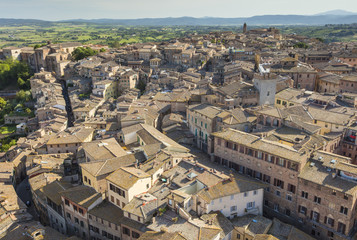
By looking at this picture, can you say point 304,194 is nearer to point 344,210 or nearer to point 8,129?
point 344,210

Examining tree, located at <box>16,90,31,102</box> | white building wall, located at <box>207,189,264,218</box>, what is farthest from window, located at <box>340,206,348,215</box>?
tree, located at <box>16,90,31,102</box>

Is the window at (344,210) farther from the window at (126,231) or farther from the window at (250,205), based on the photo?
the window at (126,231)

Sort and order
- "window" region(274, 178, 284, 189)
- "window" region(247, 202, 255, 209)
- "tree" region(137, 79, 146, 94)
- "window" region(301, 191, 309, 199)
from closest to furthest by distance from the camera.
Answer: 1. "window" region(301, 191, 309, 199)
2. "window" region(247, 202, 255, 209)
3. "window" region(274, 178, 284, 189)
4. "tree" region(137, 79, 146, 94)

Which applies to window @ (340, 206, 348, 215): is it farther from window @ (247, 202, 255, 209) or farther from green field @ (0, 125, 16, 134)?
green field @ (0, 125, 16, 134)

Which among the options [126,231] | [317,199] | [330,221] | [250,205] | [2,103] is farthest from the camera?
[2,103]

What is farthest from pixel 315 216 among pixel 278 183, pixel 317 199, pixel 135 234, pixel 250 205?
pixel 135 234

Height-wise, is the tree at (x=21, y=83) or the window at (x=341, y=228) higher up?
the tree at (x=21, y=83)

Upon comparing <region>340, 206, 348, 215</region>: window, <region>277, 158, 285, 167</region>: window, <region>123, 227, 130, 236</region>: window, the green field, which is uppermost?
<region>277, 158, 285, 167</region>: window

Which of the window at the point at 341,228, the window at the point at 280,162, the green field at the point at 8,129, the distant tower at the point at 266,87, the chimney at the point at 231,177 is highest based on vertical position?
the distant tower at the point at 266,87

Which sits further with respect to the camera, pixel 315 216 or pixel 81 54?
pixel 81 54

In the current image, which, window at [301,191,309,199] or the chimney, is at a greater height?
the chimney

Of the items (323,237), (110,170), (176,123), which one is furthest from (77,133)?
(323,237)

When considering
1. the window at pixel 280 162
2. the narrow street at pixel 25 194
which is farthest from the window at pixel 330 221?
the narrow street at pixel 25 194
